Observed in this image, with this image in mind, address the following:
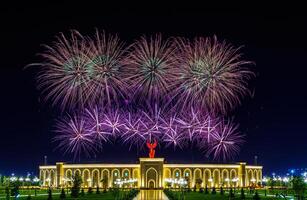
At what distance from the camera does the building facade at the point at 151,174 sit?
272 ft

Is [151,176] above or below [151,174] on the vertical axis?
below

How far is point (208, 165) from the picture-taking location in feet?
279

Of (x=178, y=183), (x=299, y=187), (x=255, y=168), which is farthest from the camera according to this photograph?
(x=255, y=168)

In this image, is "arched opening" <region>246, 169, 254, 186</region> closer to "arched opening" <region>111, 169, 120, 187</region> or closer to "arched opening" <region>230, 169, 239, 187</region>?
"arched opening" <region>230, 169, 239, 187</region>

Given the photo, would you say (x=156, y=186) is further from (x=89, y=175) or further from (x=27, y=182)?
(x=27, y=182)

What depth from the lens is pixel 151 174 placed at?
83.2 m

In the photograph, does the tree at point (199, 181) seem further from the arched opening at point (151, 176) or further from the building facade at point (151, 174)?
the arched opening at point (151, 176)

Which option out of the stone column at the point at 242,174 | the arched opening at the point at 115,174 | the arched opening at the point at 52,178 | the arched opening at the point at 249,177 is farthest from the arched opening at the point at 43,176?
the arched opening at the point at 249,177

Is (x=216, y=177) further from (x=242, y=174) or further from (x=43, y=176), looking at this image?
(x=43, y=176)

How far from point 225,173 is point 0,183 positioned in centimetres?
3525

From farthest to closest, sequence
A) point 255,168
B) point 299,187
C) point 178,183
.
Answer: point 255,168
point 178,183
point 299,187

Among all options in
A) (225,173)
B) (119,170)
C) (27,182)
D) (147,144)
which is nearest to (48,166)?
(27,182)

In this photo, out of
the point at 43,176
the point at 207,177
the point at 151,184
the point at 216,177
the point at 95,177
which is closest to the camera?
the point at 151,184

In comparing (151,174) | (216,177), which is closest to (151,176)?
(151,174)
